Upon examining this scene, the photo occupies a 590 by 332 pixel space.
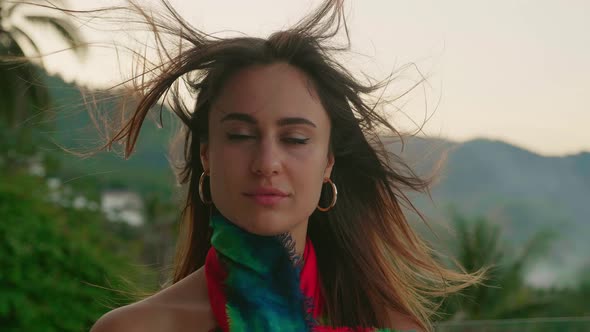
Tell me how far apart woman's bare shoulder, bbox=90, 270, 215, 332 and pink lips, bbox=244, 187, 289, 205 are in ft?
1.04

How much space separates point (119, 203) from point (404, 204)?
112 feet

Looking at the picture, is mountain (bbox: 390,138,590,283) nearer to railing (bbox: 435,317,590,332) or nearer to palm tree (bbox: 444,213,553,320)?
palm tree (bbox: 444,213,553,320)

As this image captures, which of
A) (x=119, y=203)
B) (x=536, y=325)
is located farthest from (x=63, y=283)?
(x=119, y=203)

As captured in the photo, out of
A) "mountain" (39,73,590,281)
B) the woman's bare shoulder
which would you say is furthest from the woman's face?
"mountain" (39,73,590,281)

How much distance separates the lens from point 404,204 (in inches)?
120

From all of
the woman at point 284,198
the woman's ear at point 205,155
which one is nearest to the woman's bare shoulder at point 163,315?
the woman at point 284,198

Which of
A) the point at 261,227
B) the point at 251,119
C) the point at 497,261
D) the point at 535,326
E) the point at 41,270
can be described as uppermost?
the point at 251,119

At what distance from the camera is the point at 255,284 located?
2.45 metres

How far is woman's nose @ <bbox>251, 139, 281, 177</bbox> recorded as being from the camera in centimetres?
237

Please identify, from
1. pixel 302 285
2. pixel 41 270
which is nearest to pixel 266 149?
pixel 302 285

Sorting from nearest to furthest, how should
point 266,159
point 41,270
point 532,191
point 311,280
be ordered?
point 266,159 < point 311,280 < point 41,270 < point 532,191

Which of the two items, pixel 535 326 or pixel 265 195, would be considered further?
pixel 535 326

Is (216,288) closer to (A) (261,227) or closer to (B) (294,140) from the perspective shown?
(A) (261,227)

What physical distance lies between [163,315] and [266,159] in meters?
0.50
